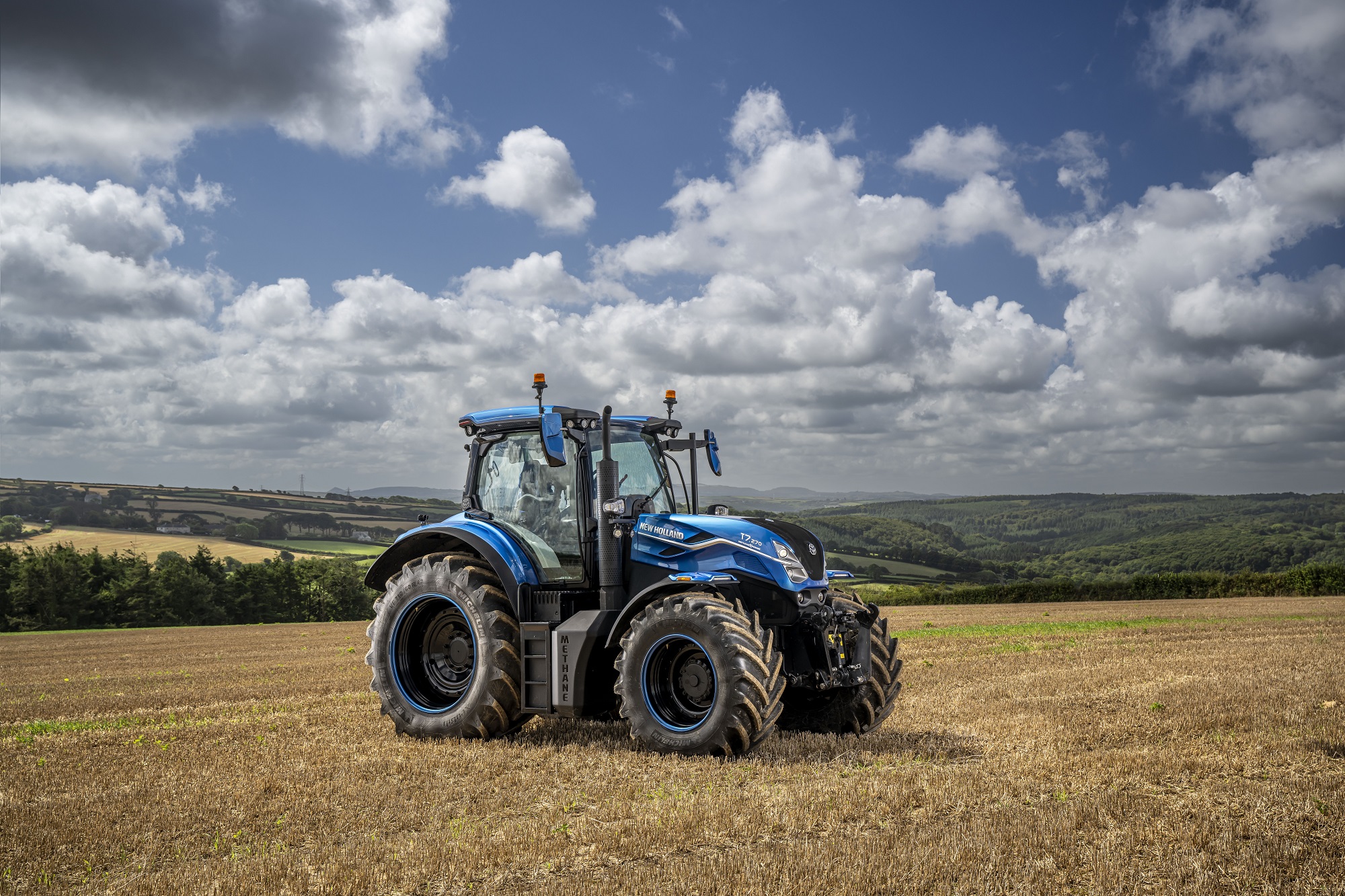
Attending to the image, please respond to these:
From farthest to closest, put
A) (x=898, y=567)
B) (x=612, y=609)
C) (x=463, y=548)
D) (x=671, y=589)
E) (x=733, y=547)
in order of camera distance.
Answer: (x=898, y=567) < (x=463, y=548) < (x=612, y=609) < (x=733, y=547) < (x=671, y=589)

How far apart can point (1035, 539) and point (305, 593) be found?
10778 cm

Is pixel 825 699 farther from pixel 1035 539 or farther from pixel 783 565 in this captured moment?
pixel 1035 539

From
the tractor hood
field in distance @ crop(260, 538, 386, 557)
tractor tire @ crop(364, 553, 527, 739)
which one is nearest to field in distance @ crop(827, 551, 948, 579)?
field in distance @ crop(260, 538, 386, 557)

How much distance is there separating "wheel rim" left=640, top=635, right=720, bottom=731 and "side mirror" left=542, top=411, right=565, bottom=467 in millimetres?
1826

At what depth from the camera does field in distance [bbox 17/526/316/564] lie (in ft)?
200

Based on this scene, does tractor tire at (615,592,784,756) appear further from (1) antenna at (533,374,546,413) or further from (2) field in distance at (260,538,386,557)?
(2) field in distance at (260,538,386,557)

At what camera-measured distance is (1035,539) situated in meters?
138

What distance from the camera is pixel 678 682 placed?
333 inches

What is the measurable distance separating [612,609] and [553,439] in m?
1.68

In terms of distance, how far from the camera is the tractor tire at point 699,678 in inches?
304

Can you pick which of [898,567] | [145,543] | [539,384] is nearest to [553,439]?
[539,384]

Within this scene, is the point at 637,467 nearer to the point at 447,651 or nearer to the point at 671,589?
the point at 671,589

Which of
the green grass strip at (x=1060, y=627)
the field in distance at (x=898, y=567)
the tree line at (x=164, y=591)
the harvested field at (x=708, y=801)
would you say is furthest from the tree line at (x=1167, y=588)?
the harvested field at (x=708, y=801)

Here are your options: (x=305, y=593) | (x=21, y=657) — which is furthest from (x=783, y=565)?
(x=305, y=593)
